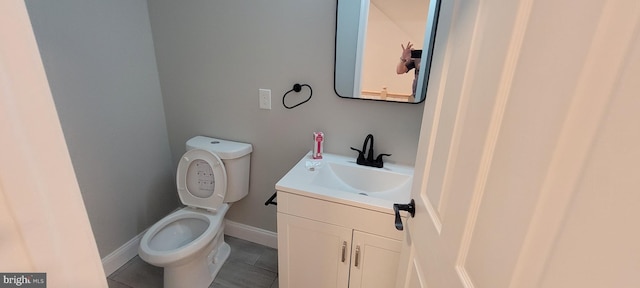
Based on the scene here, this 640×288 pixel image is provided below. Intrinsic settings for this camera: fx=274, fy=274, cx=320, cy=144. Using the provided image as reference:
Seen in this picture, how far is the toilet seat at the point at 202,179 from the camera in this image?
1.59 metres

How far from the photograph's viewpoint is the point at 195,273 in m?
1.53

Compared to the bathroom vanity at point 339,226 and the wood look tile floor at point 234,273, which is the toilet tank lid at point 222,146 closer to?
the bathroom vanity at point 339,226

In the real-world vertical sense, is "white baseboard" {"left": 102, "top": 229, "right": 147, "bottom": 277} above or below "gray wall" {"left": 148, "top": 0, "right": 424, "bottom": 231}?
below

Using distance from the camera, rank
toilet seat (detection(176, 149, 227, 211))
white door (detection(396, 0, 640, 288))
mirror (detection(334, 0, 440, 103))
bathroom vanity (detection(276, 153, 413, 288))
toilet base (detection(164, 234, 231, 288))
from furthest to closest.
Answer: toilet seat (detection(176, 149, 227, 211)), toilet base (detection(164, 234, 231, 288)), mirror (detection(334, 0, 440, 103)), bathroom vanity (detection(276, 153, 413, 288)), white door (detection(396, 0, 640, 288))

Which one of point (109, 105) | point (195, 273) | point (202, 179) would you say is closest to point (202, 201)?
point (202, 179)

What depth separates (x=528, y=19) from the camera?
1.30 ft

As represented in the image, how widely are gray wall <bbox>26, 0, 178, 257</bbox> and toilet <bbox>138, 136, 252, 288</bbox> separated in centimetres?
34

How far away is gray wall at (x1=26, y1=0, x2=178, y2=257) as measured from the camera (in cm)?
130

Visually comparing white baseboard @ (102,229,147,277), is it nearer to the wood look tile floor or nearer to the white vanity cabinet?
the wood look tile floor

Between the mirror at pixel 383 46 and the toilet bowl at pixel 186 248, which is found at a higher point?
the mirror at pixel 383 46

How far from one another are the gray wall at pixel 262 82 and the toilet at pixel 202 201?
0.12 m

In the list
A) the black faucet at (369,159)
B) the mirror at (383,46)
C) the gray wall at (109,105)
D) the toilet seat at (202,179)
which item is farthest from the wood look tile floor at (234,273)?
the mirror at (383,46)

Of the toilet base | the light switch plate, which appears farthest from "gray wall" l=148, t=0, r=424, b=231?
the toilet base


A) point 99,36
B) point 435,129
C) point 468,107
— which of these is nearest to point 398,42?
point 435,129
